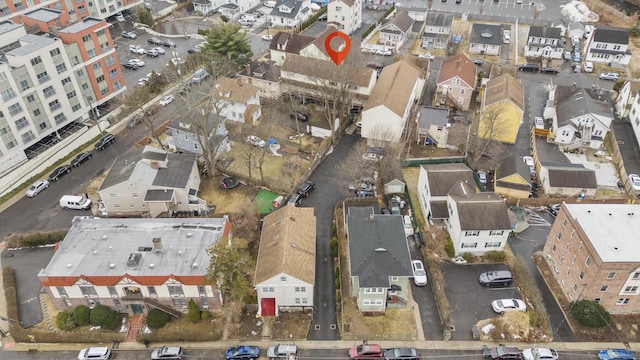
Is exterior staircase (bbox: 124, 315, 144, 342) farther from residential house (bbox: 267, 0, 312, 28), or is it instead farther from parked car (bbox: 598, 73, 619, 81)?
parked car (bbox: 598, 73, 619, 81)

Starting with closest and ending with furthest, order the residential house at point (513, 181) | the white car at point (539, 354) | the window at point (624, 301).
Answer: the white car at point (539, 354) < the window at point (624, 301) < the residential house at point (513, 181)

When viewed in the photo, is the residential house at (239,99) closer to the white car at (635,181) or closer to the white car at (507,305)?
the white car at (507,305)

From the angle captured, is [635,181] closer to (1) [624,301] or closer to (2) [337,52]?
(1) [624,301]

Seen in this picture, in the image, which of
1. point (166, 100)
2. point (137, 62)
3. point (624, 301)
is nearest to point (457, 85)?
point (624, 301)

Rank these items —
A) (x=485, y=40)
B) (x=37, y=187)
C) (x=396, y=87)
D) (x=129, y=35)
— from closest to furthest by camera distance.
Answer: (x=37, y=187), (x=396, y=87), (x=485, y=40), (x=129, y=35)

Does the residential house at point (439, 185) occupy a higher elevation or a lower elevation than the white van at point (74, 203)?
higher

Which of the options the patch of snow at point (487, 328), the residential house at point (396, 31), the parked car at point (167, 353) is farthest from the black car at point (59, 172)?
the residential house at point (396, 31)
